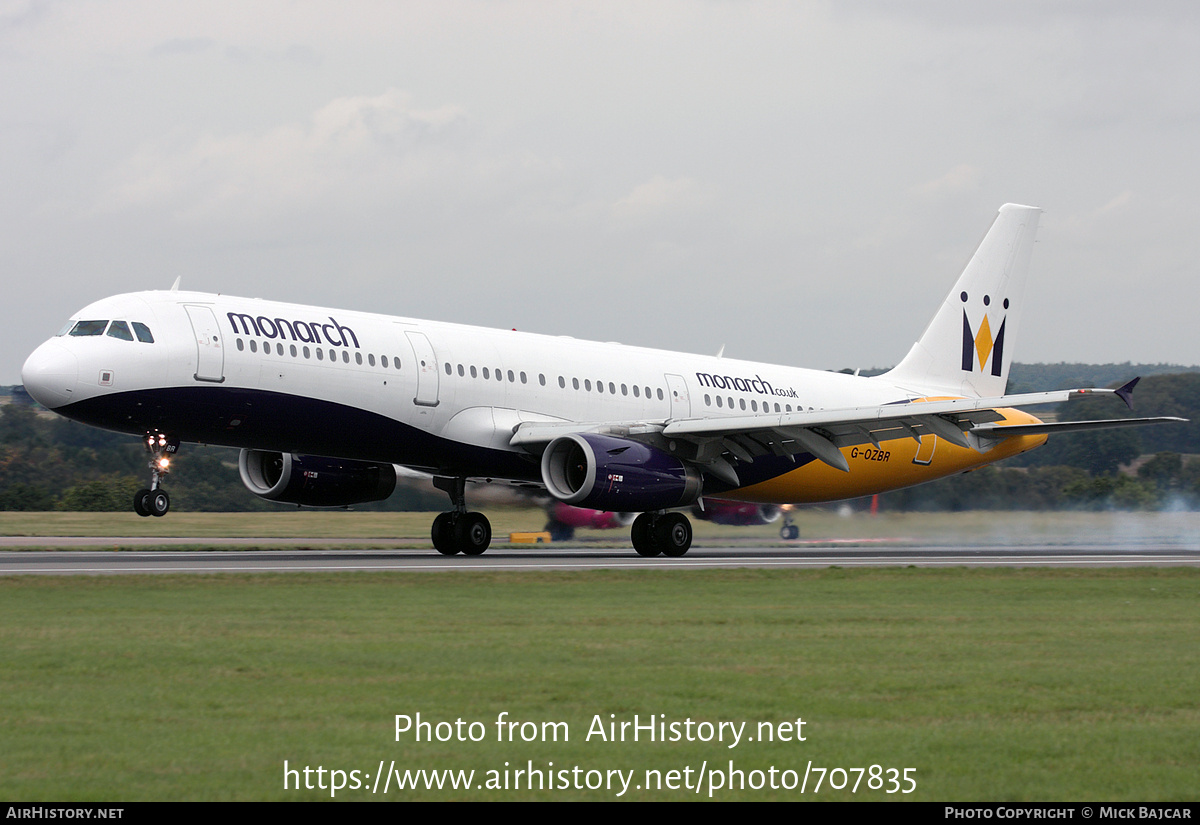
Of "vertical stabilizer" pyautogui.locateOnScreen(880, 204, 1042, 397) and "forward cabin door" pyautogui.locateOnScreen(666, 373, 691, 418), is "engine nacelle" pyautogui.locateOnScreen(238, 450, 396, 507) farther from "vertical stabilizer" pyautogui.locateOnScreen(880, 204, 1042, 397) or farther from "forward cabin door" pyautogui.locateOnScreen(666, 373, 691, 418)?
"vertical stabilizer" pyautogui.locateOnScreen(880, 204, 1042, 397)

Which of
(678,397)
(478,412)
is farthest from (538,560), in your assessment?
(678,397)

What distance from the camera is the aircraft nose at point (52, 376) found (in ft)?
83.8

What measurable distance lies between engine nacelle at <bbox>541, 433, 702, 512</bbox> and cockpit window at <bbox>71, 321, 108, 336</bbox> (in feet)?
30.4

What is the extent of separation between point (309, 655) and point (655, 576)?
1157cm

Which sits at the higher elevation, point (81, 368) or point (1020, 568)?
point (81, 368)

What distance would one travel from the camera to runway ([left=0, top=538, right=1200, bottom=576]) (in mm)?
25094

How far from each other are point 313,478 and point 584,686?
71.2 ft

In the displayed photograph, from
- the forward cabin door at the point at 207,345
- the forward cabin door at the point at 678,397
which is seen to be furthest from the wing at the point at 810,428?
the forward cabin door at the point at 207,345

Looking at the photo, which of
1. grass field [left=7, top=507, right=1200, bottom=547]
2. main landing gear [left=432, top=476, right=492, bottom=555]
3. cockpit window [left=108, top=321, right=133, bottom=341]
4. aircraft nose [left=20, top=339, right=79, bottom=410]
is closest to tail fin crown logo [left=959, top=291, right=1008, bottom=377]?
grass field [left=7, top=507, right=1200, bottom=547]

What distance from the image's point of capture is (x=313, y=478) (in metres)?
31.9

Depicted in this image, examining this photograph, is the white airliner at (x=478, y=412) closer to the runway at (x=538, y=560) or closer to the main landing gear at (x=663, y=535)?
the main landing gear at (x=663, y=535)

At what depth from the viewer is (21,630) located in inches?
576
